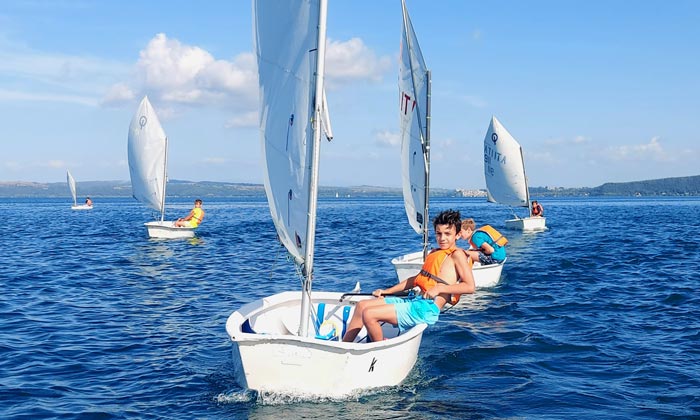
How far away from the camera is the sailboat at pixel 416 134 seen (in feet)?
54.4

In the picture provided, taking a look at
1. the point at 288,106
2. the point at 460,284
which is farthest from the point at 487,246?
the point at 288,106

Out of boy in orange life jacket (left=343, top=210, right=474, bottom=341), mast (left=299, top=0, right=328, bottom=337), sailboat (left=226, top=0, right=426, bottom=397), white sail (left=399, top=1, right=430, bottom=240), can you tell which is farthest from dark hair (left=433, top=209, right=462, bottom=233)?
white sail (left=399, top=1, right=430, bottom=240)

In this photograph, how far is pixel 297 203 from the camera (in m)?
7.95

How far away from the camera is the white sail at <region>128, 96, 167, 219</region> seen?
3428 centimetres

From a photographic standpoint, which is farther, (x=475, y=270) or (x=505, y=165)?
(x=505, y=165)

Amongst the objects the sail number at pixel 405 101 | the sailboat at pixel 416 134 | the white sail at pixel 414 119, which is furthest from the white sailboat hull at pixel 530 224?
the sail number at pixel 405 101

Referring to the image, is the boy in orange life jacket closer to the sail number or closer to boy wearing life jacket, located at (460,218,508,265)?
boy wearing life jacket, located at (460,218,508,265)

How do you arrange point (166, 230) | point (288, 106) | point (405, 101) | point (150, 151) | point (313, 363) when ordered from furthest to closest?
point (150, 151), point (166, 230), point (405, 101), point (288, 106), point (313, 363)

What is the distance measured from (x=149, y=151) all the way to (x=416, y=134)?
21.5 meters

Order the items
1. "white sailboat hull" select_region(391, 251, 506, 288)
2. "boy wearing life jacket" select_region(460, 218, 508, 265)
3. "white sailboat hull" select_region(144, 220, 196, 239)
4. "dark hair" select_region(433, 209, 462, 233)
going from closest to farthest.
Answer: "dark hair" select_region(433, 209, 462, 233) → "white sailboat hull" select_region(391, 251, 506, 288) → "boy wearing life jacket" select_region(460, 218, 508, 265) → "white sailboat hull" select_region(144, 220, 196, 239)

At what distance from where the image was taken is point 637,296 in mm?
15375

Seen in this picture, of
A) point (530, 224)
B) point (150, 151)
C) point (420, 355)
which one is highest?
point (150, 151)

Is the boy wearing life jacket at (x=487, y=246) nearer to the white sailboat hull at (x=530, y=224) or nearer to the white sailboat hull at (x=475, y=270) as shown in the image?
the white sailboat hull at (x=475, y=270)

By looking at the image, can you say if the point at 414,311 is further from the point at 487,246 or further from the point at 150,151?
the point at 150,151
